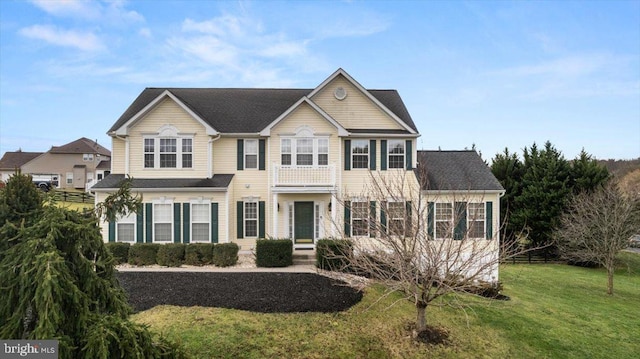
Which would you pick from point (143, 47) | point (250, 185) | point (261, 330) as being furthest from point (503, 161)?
point (143, 47)

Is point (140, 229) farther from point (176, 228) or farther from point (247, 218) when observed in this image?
point (247, 218)

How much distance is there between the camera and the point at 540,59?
66.0 ft

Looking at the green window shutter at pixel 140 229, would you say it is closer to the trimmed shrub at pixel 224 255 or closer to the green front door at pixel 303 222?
the trimmed shrub at pixel 224 255

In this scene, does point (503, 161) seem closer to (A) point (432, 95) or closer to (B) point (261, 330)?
(A) point (432, 95)

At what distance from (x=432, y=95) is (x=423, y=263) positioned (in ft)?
63.0

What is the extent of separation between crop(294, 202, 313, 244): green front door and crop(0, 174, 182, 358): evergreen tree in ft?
38.0

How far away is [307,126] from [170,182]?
698 cm

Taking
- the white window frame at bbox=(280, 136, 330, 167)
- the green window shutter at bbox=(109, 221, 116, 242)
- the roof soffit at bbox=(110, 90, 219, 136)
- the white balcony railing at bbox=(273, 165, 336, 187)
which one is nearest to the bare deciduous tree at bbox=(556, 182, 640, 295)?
the white balcony railing at bbox=(273, 165, 336, 187)

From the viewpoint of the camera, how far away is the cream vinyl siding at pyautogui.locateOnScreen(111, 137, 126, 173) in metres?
15.7

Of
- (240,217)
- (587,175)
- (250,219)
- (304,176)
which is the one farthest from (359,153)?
(587,175)

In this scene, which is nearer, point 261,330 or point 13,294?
point 13,294

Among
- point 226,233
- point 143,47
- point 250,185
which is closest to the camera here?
point 226,233

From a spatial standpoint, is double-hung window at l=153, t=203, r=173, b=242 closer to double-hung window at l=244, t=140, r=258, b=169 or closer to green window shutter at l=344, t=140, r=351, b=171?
double-hung window at l=244, t=140, r=258, b=169

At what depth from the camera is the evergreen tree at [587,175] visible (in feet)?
69.9
